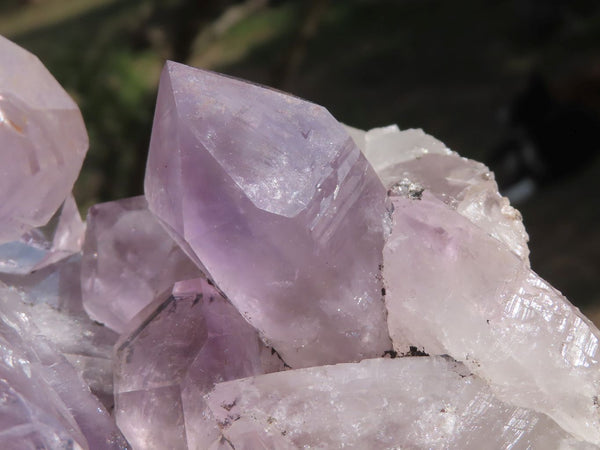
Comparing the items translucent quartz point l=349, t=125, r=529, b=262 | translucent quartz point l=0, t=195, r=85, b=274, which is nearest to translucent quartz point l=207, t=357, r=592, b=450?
translucent quartz point l=349, t=125, r=529, b=262

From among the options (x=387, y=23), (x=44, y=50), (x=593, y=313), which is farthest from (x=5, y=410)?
(x=387, y=23)

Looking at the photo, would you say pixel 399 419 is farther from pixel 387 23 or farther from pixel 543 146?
pixel 387 23

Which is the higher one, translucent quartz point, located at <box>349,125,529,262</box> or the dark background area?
translucent quartz point, located at <box>349,125,529,262</box>

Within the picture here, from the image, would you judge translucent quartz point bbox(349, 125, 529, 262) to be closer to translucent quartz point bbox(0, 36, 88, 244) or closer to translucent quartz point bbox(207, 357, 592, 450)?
translucent quartz point bbox(207, 357, 592, 450)

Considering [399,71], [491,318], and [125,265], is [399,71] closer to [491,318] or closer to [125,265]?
[125,265]

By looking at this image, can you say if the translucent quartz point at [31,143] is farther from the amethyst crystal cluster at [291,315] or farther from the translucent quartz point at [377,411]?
the translucent quartz point at [377,411]

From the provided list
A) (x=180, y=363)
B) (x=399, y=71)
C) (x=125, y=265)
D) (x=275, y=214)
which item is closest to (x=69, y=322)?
(x=125, y=265)

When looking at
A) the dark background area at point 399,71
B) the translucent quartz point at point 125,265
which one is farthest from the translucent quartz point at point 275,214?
the dark background area at point 399,71
